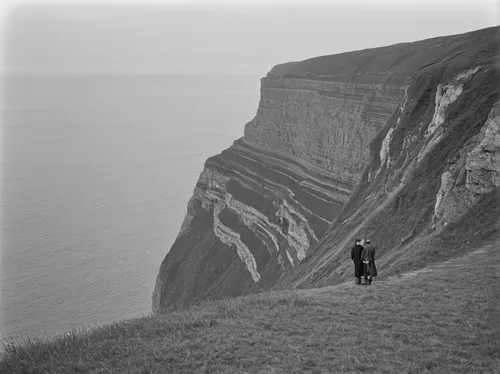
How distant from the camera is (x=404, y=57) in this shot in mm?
62062

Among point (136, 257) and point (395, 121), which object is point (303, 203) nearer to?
point (395, 121)

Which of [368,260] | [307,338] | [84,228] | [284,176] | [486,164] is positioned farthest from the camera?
[84,228]

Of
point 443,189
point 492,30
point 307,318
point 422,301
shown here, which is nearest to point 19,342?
point 307,318

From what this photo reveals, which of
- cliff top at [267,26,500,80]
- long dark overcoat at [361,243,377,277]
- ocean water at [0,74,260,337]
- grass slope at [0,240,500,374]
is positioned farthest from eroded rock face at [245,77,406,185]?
grass slope at [0,240,500,374]

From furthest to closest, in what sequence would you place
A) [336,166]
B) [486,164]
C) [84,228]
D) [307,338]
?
1. [84,228]
2. [336,166]
3. [486,164]
4. [307,338]

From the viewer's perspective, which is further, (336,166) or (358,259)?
(336,166)

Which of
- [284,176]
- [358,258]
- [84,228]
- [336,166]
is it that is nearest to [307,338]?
[358,258]

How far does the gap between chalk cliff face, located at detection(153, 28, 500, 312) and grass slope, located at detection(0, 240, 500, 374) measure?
8575mm

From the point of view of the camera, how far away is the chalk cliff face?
86.8 feet

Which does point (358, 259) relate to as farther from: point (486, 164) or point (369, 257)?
point (486, 164)

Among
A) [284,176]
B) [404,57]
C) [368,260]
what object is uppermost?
[404,57]

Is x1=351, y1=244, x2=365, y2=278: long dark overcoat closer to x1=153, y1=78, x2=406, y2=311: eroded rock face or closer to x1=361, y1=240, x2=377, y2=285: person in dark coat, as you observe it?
x1=361, y1=240, x2=377, y2=285: person in dark coat

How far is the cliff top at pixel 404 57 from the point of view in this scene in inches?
1647

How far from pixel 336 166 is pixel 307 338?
177ft
